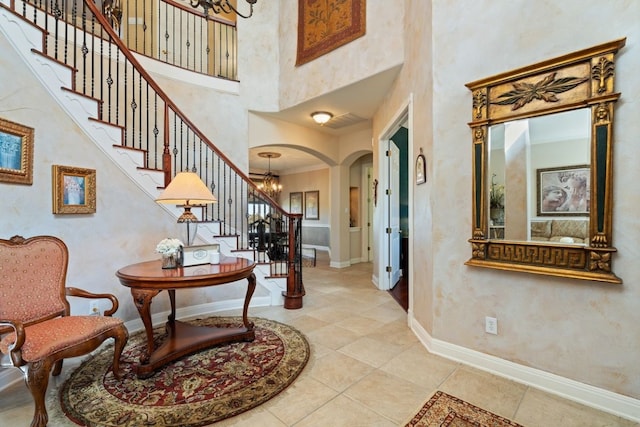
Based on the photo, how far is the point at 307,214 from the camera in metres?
9.21

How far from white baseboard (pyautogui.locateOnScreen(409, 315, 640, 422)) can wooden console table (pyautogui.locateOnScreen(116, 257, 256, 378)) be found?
174 centimetres

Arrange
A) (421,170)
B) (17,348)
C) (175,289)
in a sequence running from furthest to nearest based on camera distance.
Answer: (421,170)
(175,289)
(17,348)

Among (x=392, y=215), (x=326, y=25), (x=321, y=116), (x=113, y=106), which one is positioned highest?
(x=326, y=25)

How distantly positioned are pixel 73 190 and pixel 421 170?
3.05 m

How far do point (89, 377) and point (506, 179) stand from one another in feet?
11.1

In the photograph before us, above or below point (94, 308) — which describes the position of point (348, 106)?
above

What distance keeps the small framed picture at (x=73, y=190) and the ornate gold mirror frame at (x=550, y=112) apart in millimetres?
3217

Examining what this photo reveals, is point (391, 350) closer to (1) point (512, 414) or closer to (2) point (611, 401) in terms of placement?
(1) point (512, 414)

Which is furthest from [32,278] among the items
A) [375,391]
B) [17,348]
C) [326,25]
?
[326,25]

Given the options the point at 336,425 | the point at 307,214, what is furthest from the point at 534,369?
the point at 307,214

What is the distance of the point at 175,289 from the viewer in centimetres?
217

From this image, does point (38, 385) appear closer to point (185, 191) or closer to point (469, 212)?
point (185, 191)

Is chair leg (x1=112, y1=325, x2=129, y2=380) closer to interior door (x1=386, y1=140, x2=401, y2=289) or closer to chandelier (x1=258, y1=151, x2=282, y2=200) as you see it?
interior door (x1=386, y1=140, x2=401, y2=289)

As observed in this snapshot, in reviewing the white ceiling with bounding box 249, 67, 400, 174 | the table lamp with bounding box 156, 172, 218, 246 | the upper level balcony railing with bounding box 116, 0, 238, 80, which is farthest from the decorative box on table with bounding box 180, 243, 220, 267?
the upper level balcony railing with bounding box 116, 0, 238, 80
